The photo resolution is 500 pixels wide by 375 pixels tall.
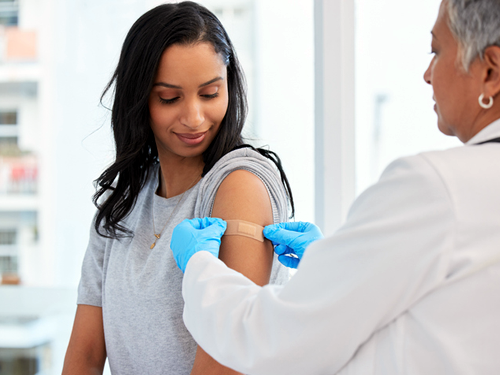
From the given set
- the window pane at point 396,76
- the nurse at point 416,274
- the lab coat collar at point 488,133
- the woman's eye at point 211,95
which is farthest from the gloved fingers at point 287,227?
the window pane at point 396,76

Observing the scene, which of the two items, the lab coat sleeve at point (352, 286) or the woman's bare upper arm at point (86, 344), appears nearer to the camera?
the lab coat sleeve at point (352, 286)

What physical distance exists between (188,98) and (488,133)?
71 cm

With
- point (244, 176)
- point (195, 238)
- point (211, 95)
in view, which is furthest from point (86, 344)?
point (211, 95)

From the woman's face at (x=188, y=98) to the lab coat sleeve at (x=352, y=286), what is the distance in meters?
0.54

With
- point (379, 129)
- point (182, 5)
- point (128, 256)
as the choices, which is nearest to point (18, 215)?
point (128, 256)

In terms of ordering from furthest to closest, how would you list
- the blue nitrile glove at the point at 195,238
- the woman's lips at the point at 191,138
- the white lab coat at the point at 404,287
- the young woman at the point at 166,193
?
the woman's lips at the point at 191,138 → the young woman at the point at 166,193 → the blue nitrile glove at the point at 195,238 → the white lab coat at the point at 404,287

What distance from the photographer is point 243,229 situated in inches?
39.7

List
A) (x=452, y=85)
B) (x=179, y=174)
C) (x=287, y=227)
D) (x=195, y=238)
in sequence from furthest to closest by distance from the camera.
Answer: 1. (x=179, y=174)
2. (x=287, y=227)
3. (x=195, y=238)
4. (x=452, y=85)

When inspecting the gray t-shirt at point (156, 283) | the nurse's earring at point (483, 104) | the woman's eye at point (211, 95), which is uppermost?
the woman's eye at point (211, 95)

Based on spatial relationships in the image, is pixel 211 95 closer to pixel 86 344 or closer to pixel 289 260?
pixel 289 260

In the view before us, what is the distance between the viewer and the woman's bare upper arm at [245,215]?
A: 3.28 ft

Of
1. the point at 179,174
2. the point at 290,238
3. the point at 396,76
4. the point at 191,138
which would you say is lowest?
the point at 290,238

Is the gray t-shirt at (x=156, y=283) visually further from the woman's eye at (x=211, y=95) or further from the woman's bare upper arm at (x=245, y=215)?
the woman's eye at (x=211, y=95)

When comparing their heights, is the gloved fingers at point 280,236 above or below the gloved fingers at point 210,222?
below
